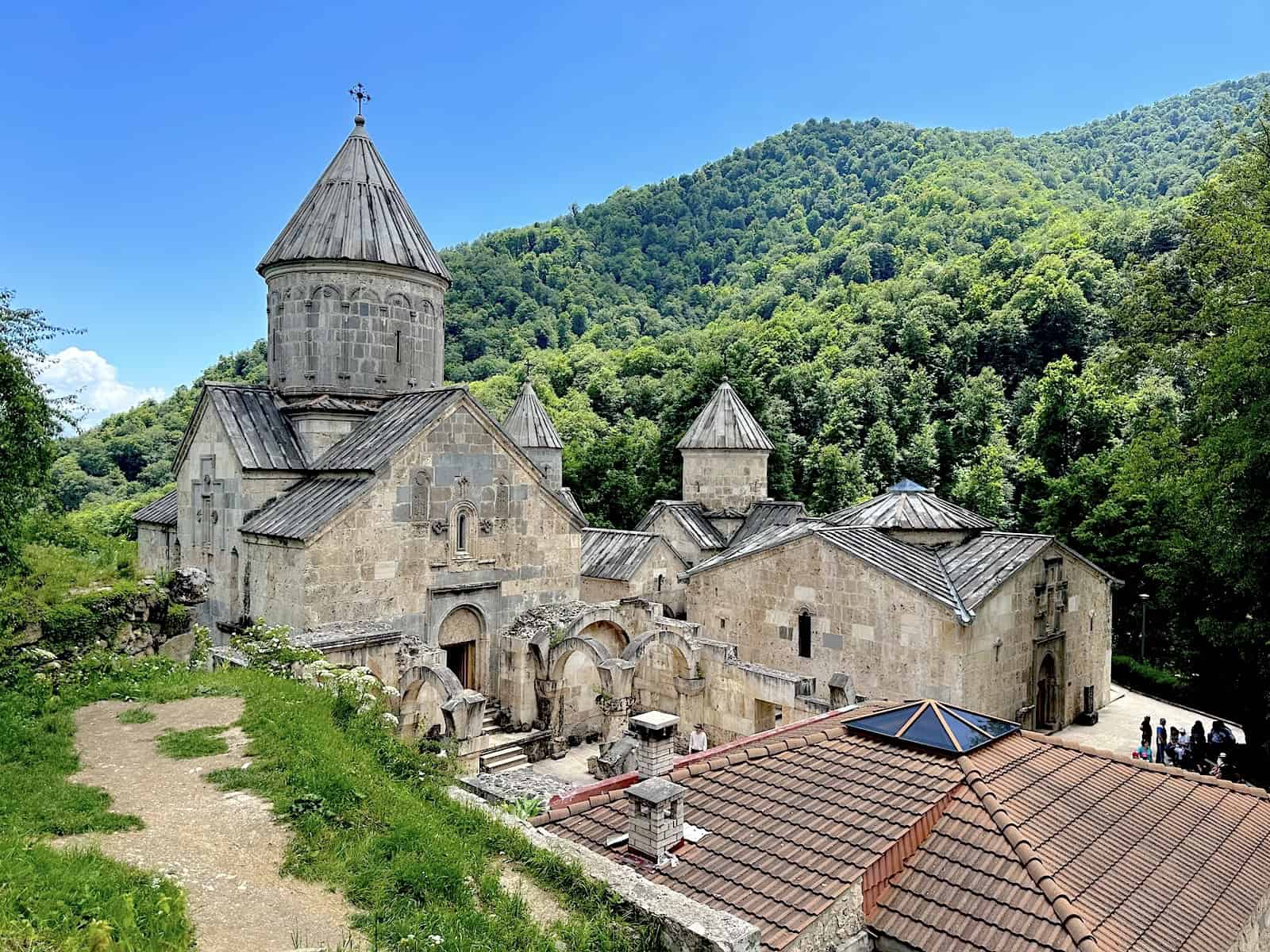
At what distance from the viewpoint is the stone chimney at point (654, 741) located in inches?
301

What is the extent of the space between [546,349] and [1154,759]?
77507 millimetres

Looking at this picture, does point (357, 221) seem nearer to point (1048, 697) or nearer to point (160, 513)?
point (160, 513)

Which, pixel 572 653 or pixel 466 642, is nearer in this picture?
pixel 572 653

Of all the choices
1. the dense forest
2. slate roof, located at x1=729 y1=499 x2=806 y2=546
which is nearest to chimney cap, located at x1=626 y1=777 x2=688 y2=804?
the dense forest

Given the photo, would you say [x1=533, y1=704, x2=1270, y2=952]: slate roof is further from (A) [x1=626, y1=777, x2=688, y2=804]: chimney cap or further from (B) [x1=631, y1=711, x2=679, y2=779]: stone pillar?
(A) [x1=626, y1=777, x2=688, y2=804]: chimney cap

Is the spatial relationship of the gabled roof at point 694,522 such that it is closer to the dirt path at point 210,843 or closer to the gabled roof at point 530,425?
the gabled roof at point 530,425

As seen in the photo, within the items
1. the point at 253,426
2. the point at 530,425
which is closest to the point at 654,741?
the point at 253,426

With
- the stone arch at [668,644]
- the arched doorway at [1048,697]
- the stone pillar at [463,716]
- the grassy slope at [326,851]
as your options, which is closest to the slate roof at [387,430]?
the stone pillar at [463,716]

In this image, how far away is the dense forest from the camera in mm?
14969

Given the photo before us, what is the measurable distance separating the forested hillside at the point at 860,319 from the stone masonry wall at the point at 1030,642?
4.22 metres

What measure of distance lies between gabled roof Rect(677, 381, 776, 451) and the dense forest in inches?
385

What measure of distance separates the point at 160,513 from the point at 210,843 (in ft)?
59.2

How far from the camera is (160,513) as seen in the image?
20641mm

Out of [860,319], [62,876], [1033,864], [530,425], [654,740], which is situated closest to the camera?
[62,876]
